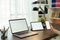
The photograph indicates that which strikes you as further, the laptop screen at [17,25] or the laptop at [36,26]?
the laptop at [36,26]

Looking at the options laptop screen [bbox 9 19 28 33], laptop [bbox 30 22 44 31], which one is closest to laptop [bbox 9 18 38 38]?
laptop screen [bbox 9 19 28 33]

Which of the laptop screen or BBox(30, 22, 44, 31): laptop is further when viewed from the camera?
BBox(30, 22, 44, 31): laptop

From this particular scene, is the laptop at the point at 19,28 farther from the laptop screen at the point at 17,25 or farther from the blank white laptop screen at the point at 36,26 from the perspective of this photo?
the blank white laptop screen at the point at 36,26

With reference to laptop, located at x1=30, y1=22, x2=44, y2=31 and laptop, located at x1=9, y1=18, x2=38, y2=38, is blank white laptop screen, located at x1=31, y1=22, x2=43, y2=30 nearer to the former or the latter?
laptop, located at x1=30, y1=22, x2=44, y2=31

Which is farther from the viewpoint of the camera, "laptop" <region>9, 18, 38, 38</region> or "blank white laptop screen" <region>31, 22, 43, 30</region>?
"blank white laptop screen" <region>31, 22, 43, 30</region>

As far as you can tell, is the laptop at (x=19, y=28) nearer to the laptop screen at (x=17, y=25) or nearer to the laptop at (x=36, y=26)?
the laptop screen at (x=17, y=25)

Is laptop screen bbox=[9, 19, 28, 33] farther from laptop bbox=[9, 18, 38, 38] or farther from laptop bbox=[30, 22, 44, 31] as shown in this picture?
laptop bbox=[30, 22, 44, 31]

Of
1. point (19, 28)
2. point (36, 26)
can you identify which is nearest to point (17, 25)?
point (19, 28)

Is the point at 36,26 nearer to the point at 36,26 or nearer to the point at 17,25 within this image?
the point at 36,26

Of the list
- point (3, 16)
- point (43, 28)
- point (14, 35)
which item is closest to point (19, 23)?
point (14, 35)

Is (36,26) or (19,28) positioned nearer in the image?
(19,28)

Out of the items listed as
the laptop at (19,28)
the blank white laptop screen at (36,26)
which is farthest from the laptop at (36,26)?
the laptop at (19,28)

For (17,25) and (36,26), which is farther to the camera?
(36,26)

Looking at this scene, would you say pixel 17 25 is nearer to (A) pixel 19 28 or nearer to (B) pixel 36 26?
(A) pixel 19 28
